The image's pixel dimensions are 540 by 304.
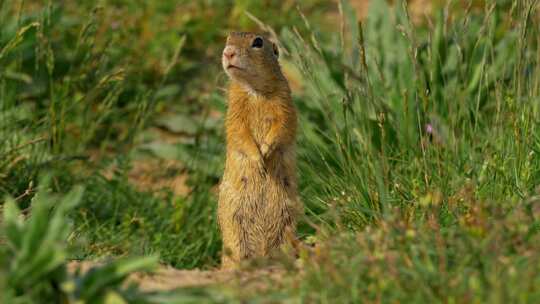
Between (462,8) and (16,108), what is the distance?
4.43m

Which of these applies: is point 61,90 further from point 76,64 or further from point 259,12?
point 259,12

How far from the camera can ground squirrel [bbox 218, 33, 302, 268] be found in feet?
16.5

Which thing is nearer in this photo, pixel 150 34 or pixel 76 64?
pixel 76 64

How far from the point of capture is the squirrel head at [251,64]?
510 cm

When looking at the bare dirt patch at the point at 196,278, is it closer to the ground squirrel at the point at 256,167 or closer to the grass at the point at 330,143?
the grass at the point at 330,143

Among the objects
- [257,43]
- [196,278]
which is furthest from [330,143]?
[196,278]

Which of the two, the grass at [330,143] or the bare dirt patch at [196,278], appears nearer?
the grass at [330,143]

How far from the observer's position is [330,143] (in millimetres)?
6430

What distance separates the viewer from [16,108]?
19.7ft

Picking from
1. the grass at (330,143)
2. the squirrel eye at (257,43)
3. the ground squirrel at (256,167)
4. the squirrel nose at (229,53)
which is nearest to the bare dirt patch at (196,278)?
the grass at (330,143)

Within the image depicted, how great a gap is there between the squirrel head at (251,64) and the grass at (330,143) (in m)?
0.16

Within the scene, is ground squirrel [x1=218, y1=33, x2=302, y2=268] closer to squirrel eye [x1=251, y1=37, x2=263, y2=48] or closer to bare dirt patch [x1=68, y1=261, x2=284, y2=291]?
squirrel eye [x1=251, y1=37, x2=263, y2=48]

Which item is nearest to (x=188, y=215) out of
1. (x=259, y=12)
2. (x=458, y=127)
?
(x=458, y=127)

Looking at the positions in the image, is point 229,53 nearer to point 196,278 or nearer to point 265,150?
point 265,150
